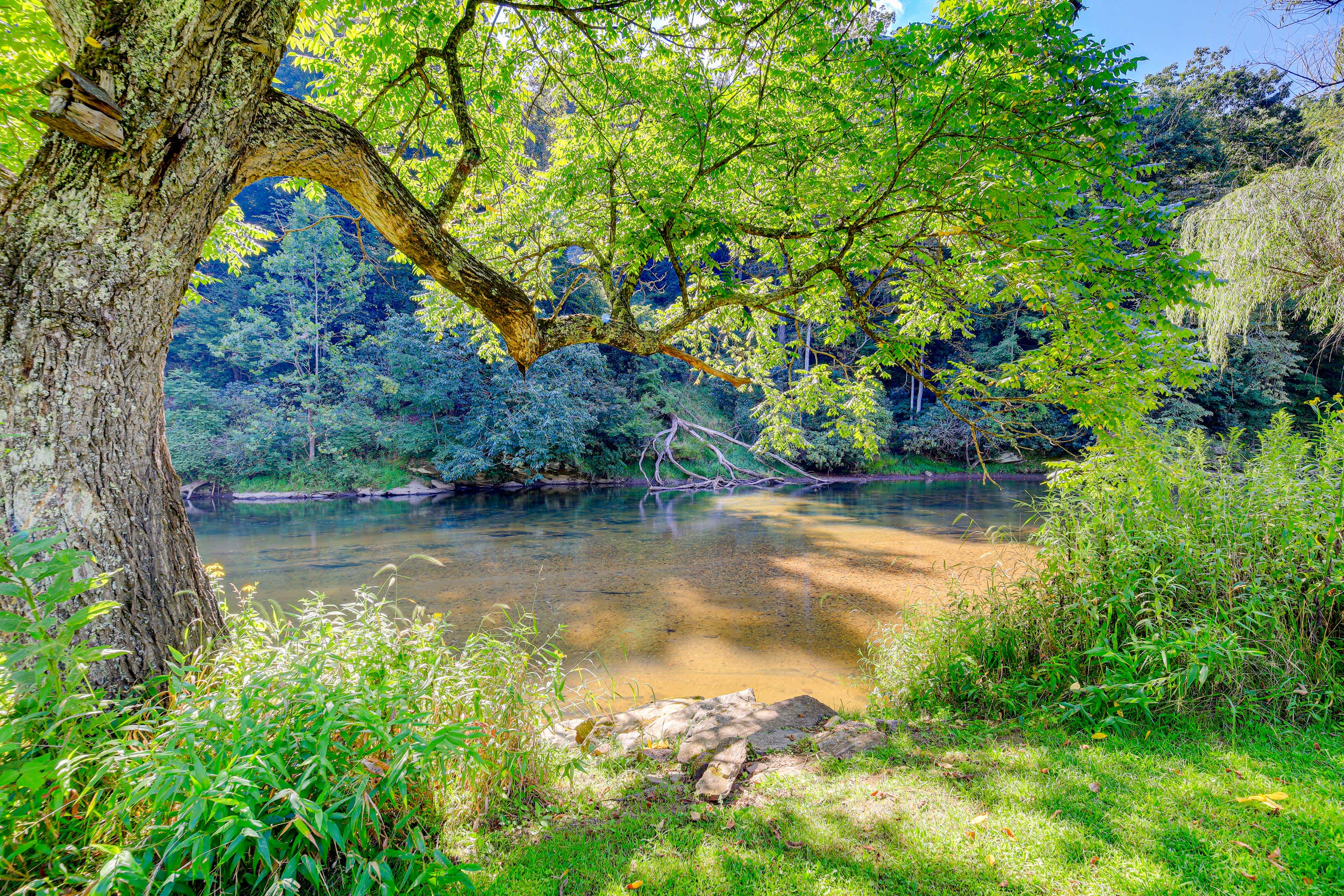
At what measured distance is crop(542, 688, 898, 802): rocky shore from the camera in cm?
247

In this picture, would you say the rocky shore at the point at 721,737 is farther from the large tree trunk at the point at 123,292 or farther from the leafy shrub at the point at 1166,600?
the large tree trunk at the point at 123,292

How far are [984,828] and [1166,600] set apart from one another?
182 cm

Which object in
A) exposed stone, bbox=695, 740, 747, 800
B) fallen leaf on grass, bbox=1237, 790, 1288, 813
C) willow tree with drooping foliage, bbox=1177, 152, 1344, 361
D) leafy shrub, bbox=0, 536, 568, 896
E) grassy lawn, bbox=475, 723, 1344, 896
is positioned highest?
willow tree with drooping foliage, bbox=1177, 152, 1344, 361

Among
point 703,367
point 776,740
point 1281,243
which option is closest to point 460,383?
point 703,367

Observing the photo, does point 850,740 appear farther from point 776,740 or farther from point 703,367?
point 703,367

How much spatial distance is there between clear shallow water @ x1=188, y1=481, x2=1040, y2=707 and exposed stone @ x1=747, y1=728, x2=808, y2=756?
1158 millimetres

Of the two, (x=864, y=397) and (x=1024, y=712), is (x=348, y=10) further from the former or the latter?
(x=1024, y=712)

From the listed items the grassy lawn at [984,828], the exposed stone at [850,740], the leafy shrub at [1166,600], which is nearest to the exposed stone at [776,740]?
the exposed stone at [850,740]

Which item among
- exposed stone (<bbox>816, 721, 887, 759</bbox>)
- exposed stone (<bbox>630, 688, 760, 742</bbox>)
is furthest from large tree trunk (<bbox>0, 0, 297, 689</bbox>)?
exposed stone (<bbox>816, 721, 887, 759</bbox>)

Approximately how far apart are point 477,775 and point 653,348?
10.4 feet

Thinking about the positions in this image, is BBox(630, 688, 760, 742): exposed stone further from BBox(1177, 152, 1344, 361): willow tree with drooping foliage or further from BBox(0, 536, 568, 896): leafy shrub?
BBox(1177, 152, 1344, 361): willow tree with drooping foliage

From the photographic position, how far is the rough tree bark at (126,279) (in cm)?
186

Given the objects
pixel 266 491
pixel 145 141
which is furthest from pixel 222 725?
pixel 266 491

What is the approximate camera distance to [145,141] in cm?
197
